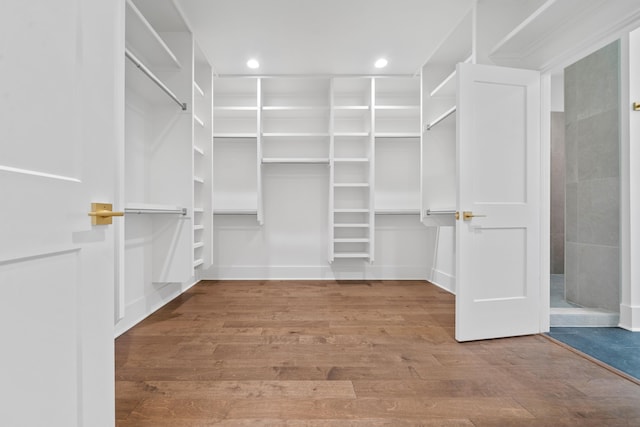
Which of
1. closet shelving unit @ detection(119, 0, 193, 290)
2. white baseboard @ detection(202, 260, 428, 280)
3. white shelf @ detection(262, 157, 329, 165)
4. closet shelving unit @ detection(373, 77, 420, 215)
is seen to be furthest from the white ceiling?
white baseboard @ detection(202, 260, 428, 280)

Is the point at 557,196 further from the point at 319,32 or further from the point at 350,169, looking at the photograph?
the point at 319,32

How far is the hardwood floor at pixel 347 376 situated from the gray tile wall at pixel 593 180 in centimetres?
98

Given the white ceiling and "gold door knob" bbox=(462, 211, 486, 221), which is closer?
"gold door knob" bbox=(462, 211, 486, 221)

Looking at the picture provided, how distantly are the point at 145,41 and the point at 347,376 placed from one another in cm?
273

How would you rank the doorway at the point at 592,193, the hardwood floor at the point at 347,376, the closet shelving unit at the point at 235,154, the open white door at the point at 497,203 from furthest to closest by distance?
the closet shelving unit at the point at 235,154, the doorway at the point at 592,193, the open white door at the point at 497,203, the hardwood floor at the point at 347,376

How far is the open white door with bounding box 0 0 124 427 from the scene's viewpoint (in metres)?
0.62

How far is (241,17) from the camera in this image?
8.99 ft

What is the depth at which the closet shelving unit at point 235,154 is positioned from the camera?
4.08 meters

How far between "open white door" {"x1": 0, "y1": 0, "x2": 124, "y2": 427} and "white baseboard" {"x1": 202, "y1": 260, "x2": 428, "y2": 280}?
127 inches

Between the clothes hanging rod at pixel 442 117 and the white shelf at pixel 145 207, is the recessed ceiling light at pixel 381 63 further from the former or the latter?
the white shelf at pixel 145 207

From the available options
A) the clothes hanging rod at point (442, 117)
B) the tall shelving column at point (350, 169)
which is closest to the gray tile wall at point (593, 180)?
the clothes hanging rod at point (442, 117)

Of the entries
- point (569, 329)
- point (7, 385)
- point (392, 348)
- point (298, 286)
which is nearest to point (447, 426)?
point (392, 348)

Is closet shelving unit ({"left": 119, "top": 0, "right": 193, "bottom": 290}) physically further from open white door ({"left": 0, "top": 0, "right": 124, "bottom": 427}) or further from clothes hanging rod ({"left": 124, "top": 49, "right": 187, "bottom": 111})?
open white door ({"left": 0, "top": 0, "right": 124, "bottom": 427})

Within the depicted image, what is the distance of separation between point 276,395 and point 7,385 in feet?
3.84
